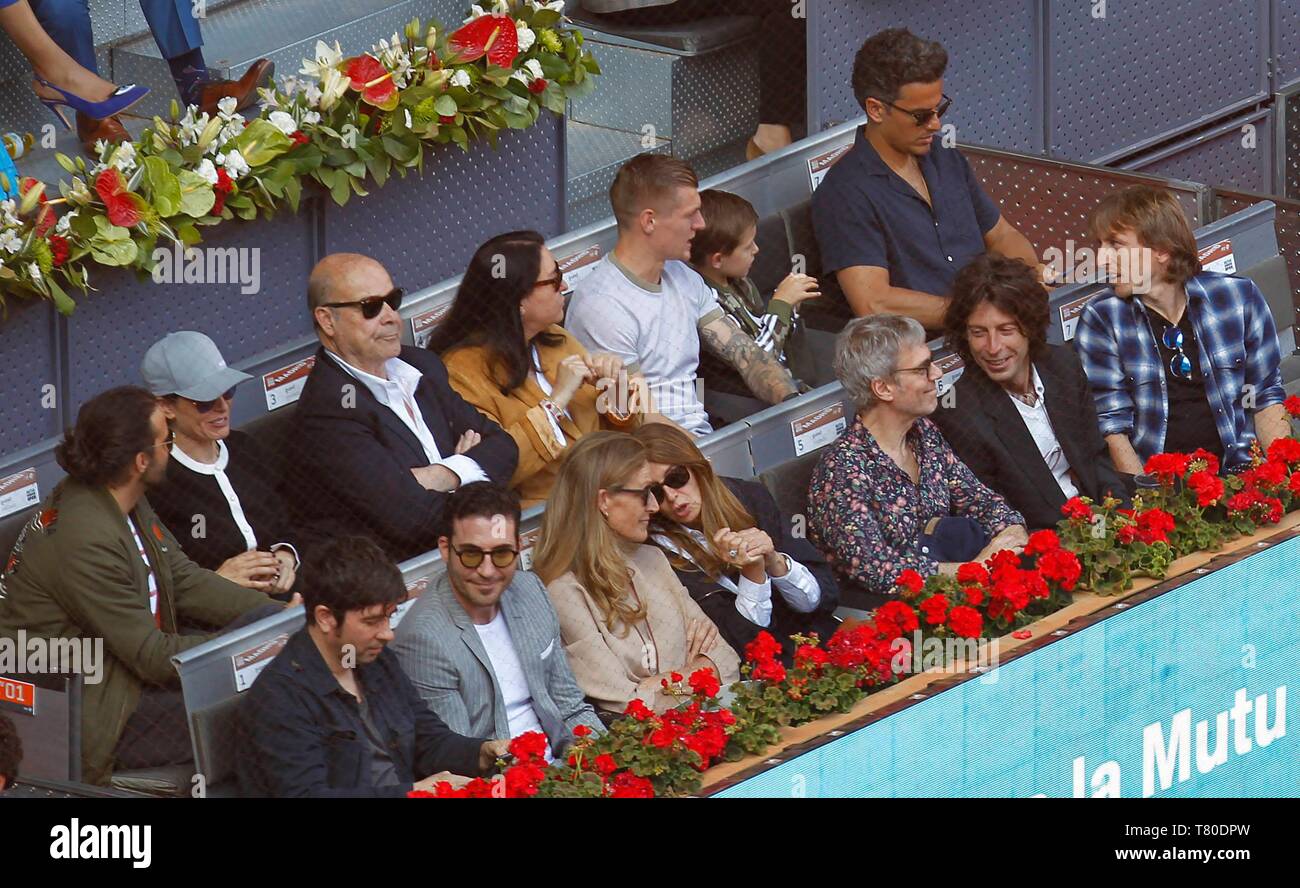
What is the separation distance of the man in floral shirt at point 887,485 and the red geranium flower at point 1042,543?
13.1 inches

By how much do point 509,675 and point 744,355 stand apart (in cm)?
168

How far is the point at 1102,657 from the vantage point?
541 cm

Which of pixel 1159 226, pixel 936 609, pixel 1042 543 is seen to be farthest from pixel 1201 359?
pixel 936 609

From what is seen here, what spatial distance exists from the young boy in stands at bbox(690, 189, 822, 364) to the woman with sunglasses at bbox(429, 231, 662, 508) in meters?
0.64

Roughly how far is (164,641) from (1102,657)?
2061mm

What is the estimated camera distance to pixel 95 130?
6.93m

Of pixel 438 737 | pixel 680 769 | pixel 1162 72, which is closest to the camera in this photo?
pixel 680 769

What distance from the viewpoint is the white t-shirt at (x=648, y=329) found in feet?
21.0

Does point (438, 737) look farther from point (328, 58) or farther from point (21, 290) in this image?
point (328, 58)

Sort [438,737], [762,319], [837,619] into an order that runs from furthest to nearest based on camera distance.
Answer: [762,319] → [837,619] → [438,737]

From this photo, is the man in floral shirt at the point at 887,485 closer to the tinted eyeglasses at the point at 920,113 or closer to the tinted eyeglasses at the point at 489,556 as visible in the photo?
the tinted eyeglasses at the point at 920,113

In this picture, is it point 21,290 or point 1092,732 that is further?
point 21,290

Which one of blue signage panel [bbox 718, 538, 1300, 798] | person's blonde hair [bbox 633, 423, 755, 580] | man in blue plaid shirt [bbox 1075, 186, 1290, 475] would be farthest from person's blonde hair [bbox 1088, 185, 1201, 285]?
person's blonde hair [bbox 633, 423, 755, 580]

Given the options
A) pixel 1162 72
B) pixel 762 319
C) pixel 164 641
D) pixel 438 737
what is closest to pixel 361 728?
pixel 438 737
